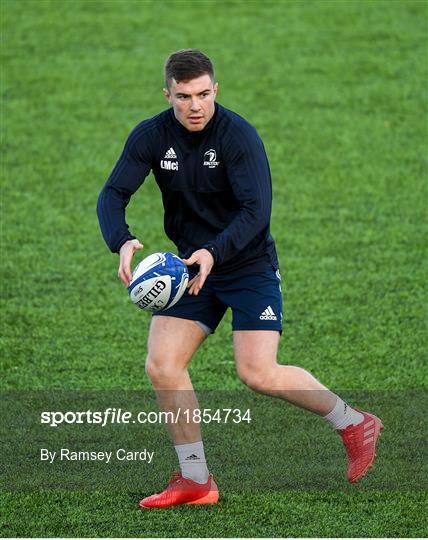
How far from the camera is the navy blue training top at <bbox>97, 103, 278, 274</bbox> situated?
20.4 feet

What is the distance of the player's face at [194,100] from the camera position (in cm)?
614

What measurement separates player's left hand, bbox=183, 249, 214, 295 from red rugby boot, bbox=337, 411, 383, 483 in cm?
129

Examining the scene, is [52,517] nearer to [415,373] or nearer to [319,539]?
[319,539]

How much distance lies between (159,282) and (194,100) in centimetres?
94

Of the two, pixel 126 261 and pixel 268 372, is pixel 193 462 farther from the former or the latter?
pixel 126 261

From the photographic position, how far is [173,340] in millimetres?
6344

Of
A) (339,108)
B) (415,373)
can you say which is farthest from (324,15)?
(415,373)

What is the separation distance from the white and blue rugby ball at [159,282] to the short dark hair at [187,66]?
90 centimetres

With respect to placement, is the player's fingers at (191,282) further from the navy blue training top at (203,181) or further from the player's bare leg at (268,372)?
the player's bare leg at (268,372)

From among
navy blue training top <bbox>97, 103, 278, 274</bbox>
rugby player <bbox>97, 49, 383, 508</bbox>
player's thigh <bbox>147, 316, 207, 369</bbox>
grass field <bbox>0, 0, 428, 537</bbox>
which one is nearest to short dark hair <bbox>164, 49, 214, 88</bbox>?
rugby player <bbox>97, 49, 383, 508</bbox>

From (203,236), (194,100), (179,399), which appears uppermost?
(194,100)
